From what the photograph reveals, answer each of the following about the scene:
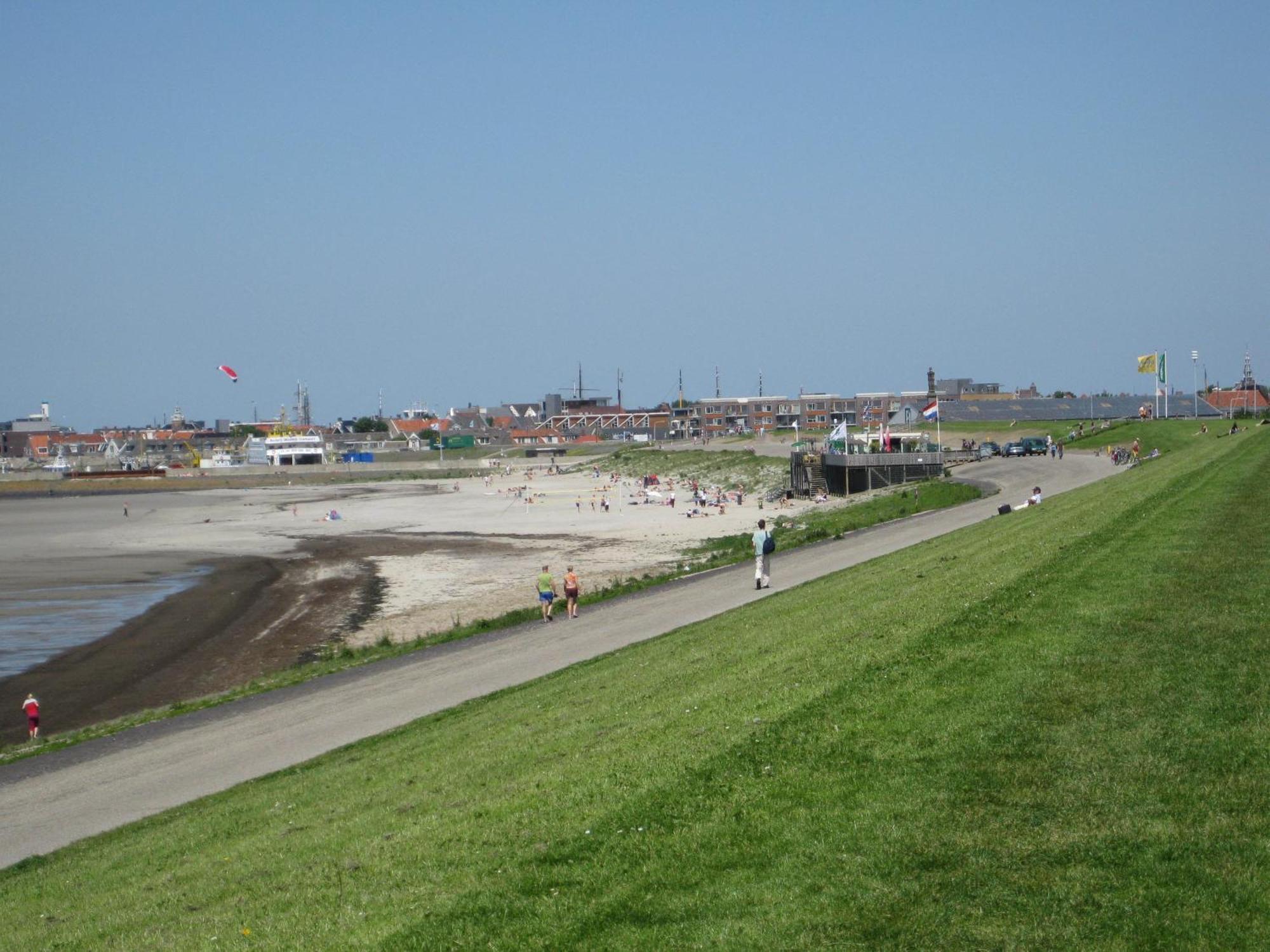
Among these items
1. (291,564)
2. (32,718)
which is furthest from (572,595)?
(291,564)

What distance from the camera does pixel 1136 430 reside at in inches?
3147

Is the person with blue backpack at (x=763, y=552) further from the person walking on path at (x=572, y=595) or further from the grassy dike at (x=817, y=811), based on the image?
the grassy dike at (x=817, y=811)

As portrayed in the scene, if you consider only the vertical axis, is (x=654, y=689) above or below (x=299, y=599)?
above

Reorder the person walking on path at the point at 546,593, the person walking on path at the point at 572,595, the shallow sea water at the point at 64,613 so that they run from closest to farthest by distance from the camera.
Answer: the person walking on path at the point at 546,593, the person walking on path at the point at 572,595, the shallow sea water at the point at 64,613

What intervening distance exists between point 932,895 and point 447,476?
13969cm

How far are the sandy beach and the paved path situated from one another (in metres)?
5.18

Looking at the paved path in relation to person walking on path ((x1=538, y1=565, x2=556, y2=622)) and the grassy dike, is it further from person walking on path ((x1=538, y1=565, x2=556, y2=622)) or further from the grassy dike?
the grassy dike

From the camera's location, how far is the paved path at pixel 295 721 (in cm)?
1500

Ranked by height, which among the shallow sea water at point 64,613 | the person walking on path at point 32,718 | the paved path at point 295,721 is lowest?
the shallow sea water at point 64,613

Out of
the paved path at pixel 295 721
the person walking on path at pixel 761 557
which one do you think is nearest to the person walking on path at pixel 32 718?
the paved path at pixel 295 721

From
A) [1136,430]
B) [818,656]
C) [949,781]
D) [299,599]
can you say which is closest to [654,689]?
[818,656]

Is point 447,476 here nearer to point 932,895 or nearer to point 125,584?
point 125,584

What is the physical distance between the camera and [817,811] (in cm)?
803

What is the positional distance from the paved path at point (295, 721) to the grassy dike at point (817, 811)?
1.36 meters
